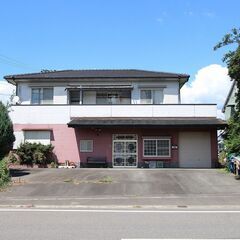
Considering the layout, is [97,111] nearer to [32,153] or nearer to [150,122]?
[150,122]

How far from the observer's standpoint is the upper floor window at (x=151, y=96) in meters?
37.3

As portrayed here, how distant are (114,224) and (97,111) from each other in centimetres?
2503

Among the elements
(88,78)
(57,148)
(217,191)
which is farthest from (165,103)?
(217,191)

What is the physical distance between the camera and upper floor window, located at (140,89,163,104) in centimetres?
3731

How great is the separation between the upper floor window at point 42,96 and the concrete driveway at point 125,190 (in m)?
14.2

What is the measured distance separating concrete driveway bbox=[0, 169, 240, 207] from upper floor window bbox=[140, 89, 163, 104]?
13.5 metres

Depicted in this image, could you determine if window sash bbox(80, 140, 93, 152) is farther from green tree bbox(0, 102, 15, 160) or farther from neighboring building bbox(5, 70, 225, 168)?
green tree bbox(0, 102, 15, 160)

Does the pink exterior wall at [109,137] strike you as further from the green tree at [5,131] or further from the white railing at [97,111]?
the green tree at [5,131]

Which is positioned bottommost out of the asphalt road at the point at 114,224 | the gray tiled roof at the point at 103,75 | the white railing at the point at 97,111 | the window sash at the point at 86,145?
the asphalt road at the point at 114,224

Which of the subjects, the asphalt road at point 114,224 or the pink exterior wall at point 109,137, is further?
the pink exterior wall at point 109,137

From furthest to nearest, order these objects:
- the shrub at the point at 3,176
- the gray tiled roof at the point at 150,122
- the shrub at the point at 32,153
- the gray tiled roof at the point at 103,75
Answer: the gray tiled roof at the point at 103,75
the shrub at the point at 32,153
the gray tiled roof at the point at 150,122
the shrub at the point at 3,176

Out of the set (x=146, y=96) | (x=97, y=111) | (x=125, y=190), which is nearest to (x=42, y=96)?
(x=97, y=111)

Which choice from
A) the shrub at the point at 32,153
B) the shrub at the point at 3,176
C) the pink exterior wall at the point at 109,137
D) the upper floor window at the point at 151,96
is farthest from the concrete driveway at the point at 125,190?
the upper floor window at the point at 151,96

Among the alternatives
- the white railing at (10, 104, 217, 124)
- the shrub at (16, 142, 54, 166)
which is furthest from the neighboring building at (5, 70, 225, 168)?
the shrub at (16, 142, 54, 166)
